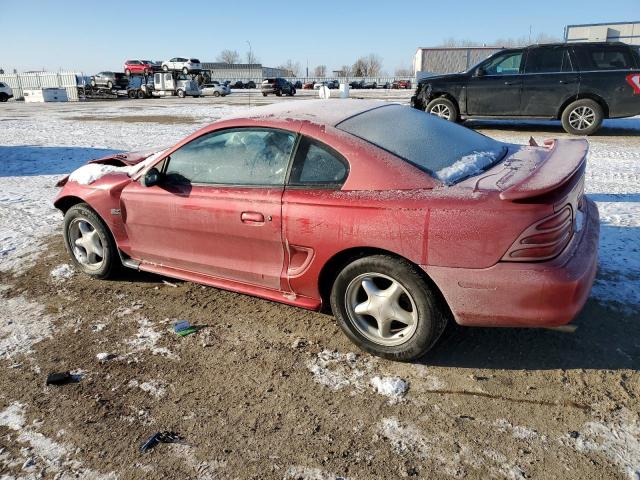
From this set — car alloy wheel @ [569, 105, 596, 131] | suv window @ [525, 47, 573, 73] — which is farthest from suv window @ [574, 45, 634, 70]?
car alloy wheel @ [569, 105, 596, 131]

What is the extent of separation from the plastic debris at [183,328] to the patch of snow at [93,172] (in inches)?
53.6

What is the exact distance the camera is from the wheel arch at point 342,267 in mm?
2627

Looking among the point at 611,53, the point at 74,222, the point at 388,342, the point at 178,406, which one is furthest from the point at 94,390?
the point at 611,53

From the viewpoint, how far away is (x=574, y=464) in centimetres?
207

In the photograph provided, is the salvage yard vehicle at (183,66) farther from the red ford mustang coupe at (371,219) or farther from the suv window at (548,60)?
the red ford mustang coupe at (371,219)

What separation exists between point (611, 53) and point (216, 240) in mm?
9962

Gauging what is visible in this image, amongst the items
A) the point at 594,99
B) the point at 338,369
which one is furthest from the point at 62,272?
the point at 594,99

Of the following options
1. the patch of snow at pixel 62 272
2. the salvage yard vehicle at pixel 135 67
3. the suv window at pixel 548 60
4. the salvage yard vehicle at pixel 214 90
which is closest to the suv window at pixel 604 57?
the suv window at pixel 548 60

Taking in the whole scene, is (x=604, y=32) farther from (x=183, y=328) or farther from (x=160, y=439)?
(x=160, y=439)

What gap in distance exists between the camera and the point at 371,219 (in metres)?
2.64

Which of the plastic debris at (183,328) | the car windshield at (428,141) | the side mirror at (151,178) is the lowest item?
the plastic debris at (183,328)

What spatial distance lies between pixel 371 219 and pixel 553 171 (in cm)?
106

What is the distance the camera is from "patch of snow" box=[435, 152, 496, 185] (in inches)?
106

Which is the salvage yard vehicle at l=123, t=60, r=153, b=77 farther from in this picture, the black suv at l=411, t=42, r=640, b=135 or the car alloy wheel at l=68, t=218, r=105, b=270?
the car alloy wheel at l=68, t=218, r=105, b=270
